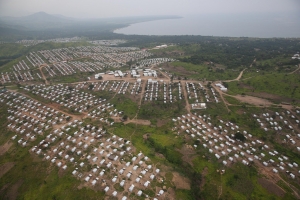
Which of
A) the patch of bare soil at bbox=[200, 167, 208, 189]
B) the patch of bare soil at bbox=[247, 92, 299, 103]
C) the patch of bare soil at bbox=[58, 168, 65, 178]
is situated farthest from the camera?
the patch of bare soil at bbox=[247, 92, 299, 103]

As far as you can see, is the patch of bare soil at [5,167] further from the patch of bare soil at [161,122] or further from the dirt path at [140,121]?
the patch of bare soil at [161,122]

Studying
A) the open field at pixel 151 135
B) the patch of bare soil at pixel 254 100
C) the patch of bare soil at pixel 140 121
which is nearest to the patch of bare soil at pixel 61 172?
the open field at pixel 151 135

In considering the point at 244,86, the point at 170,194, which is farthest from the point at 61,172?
A: the point at 244,86

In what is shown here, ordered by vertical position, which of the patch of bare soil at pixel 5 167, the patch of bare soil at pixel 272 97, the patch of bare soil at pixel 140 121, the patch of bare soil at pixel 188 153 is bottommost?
the patch of bare soil at pixel 5 167

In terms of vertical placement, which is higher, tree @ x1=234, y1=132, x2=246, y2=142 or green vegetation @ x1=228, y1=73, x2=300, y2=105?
green vegetation @ x1=228, y1=73, x2=300, y2=105

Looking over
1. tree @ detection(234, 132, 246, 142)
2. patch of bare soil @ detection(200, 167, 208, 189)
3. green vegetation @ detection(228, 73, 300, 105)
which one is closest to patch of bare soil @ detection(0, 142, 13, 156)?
patch of bare soil @ detection(200, 167, 208, 189)

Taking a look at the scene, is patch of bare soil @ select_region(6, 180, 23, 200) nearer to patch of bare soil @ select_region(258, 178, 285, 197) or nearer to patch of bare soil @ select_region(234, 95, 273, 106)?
patch of bare soil @ select_region(258, 178, 285, 197)

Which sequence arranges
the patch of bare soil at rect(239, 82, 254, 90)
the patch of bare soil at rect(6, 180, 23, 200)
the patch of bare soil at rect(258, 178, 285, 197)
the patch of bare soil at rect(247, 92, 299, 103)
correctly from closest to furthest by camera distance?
the patch of bare soil at rect(258, 178, 285, 197)
the patch of bare soil at rect(6, 180, 23, 200)
the patch of bare soil at rect(247, 92, 299, 103)
the patch of bare soil at rect(239, 82, 254, 90)
